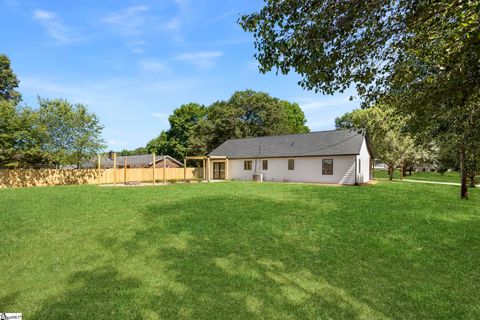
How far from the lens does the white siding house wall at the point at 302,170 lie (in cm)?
2306

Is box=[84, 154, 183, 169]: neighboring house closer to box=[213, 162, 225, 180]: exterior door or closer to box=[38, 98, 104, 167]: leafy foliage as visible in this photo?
box=[213, 162, 225, 180]: exterior door

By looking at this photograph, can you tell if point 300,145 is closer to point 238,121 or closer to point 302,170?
point 302,170

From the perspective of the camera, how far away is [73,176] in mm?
26438

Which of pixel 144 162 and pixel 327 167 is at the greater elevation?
pixel 144 162

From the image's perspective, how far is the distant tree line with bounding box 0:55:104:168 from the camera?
76.6 feet

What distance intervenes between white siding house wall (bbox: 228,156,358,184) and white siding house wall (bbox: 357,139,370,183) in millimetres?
542

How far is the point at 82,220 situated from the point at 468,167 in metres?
16.0

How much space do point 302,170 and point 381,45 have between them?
21025 mm

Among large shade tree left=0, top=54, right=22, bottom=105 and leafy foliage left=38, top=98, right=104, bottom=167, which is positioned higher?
large shade tree left=0, top=54, right=22, bottom=105

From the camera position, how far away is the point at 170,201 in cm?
1216

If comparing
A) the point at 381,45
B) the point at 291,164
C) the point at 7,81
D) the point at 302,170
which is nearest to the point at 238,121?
the point at 291,164

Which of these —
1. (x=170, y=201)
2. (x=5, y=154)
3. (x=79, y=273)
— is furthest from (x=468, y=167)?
(x=5, y=154)

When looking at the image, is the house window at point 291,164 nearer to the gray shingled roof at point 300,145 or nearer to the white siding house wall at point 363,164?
the gray shingled roof at point 300,145

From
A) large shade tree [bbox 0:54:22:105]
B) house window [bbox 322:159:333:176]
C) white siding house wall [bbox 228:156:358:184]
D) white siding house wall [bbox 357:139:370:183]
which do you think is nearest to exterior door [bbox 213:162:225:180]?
white siding house wall [bbox 228:156:358:184]
